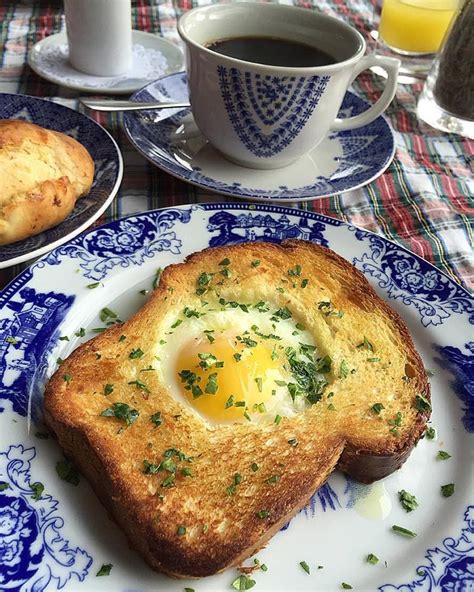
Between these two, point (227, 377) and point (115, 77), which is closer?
point (227, 377)

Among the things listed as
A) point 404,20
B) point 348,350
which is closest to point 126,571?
point 348,350

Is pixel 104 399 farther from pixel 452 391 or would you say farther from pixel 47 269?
pixel 452 391

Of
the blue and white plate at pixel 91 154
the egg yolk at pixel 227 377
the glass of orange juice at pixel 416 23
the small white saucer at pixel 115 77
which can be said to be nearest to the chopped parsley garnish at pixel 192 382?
the egg yolk at pixel 227 377

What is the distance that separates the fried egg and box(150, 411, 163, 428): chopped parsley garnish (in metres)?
0.11

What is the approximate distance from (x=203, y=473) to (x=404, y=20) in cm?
330

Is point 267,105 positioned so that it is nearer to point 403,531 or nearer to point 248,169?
point 248,169

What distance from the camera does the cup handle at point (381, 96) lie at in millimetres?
2672

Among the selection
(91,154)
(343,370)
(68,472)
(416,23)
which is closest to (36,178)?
(91,154)

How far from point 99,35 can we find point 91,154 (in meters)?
1.07

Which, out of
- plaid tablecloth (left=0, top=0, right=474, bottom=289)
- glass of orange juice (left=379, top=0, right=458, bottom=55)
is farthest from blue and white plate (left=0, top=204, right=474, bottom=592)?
glass of orange juice (left=379, top=0, right=458, bottom=55)

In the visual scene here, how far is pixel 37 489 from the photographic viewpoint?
1.50 m

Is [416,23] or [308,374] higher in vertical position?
[416,23]

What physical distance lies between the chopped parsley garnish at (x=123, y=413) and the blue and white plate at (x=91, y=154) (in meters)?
0.66

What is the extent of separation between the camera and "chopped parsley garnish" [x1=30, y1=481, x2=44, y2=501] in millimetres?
1484
